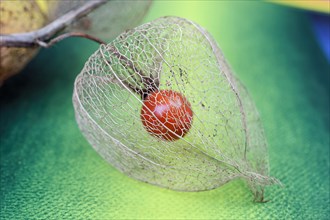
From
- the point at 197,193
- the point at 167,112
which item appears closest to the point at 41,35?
the point at 167,112

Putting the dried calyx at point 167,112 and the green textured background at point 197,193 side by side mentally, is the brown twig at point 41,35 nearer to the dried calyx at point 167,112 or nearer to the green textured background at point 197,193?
the dried calyx at point 167,112

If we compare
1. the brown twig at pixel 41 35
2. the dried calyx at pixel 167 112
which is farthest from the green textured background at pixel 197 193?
the brown twig at pixel 41 35

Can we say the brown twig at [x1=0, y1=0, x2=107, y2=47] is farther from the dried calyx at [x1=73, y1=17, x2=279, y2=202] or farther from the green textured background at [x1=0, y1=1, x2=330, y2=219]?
the green textured background at [x1=0, y1=1, x2=330, y2=219]

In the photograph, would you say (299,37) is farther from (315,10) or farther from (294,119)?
(294,119)

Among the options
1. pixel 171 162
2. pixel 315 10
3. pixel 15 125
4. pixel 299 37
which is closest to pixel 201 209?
pixel 171 162

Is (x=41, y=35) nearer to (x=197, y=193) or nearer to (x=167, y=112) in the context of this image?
(x=167, y=112)

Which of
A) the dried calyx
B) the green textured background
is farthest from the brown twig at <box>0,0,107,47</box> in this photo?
the green textured background
